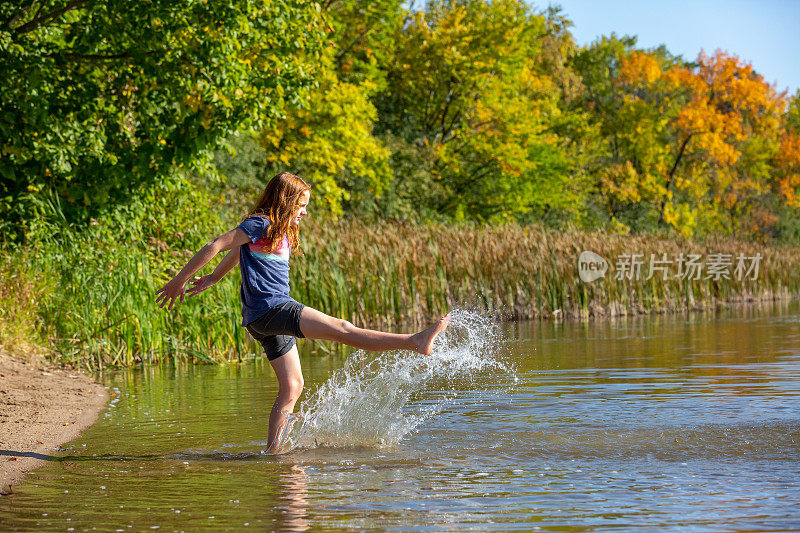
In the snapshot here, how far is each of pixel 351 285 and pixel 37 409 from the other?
9.99 meters

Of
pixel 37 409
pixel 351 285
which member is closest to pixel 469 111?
pixel 351 285

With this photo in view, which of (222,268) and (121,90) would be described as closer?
(222,268)

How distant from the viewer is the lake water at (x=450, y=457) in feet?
15.8

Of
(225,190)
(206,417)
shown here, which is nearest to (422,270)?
(225,190)

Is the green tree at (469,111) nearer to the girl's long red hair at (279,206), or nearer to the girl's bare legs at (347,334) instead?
the girl's long red hair at (279,206)

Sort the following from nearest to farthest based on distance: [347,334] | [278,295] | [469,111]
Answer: [347,334] < [278,295] < [469,111]

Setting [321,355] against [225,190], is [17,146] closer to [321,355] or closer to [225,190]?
[321,355]

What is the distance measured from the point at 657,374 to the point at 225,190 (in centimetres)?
1682

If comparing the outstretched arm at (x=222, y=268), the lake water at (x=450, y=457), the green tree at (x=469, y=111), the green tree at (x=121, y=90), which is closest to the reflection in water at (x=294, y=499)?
the lake water at (x=450, y=457)

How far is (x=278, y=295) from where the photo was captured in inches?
259

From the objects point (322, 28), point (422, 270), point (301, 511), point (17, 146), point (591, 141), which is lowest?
point (301, 511)

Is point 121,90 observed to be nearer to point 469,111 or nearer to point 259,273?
point 259,273

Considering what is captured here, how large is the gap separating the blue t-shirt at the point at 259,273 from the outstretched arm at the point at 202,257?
0.10 metres

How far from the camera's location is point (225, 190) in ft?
85.1
